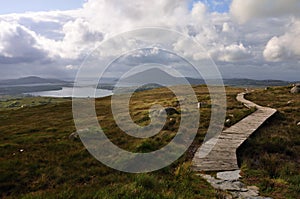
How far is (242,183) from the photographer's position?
845cm

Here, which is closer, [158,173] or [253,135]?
[158,173]

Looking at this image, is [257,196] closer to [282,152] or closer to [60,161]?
[282,152]

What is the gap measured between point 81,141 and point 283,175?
12.5m

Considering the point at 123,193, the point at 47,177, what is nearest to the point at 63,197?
the point at 123,193

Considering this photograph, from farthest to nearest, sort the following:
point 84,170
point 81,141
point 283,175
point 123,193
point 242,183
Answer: point 81,141 → point 84,170 → point 283,175 → point 242,183 → point 123,193

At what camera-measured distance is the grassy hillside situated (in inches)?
324

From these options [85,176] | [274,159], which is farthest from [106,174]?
[274,159]

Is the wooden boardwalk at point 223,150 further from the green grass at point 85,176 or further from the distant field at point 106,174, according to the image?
the green grass at point 85,176

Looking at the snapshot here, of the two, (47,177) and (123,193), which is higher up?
(123,193)

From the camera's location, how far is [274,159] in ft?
37.4

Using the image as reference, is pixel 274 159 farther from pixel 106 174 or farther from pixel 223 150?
pixel 106 174

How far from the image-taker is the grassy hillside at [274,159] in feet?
27.0

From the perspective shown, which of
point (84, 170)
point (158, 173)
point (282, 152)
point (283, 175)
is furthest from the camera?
point (282, 152)

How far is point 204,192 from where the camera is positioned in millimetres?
7820
